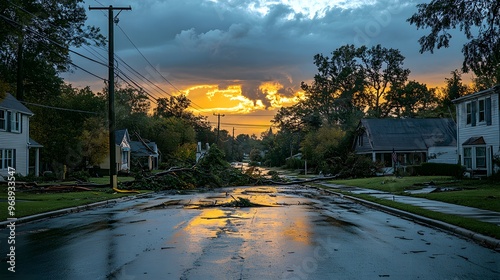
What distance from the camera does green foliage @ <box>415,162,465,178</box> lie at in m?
33.9

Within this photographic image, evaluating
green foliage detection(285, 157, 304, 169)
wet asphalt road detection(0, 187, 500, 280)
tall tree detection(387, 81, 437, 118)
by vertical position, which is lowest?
green foliage detection(285, 157, 304, 169)

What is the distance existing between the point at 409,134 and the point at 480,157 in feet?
67.3

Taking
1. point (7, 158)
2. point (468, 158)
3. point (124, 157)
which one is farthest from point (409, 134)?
point (7, 158)

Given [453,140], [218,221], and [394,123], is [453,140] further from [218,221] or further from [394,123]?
[218,221]

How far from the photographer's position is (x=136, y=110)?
102 metres

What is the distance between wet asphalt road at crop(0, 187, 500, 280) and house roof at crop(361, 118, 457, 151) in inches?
1505

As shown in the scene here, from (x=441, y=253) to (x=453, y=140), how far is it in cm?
4731

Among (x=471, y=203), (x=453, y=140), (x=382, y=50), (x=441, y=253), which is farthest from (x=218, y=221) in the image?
(x=382, y=50)

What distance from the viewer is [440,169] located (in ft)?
123

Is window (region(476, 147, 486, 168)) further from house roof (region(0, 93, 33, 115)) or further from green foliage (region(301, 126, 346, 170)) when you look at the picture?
house roof (region(0, 93, 33, 115))

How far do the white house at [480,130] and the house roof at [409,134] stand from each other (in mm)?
15664

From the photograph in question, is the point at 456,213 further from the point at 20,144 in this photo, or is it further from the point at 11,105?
the point at 20,144

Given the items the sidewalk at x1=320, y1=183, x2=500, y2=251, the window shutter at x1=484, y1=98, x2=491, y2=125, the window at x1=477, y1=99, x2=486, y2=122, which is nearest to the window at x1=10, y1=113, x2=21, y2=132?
the sidewalk at x1=320, y1=183, x2=500, y2=251

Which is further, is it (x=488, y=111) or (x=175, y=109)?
(x=175, y=109)
